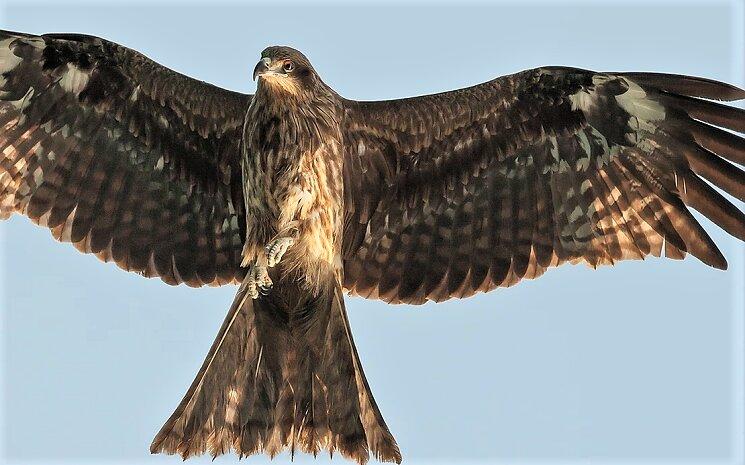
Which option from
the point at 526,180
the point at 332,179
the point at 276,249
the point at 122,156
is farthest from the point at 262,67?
the point at 526,180

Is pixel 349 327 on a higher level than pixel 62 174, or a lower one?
lower

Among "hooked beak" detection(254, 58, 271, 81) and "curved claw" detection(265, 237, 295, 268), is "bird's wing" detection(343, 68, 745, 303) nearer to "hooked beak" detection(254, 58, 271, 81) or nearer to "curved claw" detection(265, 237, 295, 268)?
"curved claw" detection(265, 237, 295, 268)

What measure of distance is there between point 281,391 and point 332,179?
1.74 meters

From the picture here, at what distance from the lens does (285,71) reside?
32.0 ft

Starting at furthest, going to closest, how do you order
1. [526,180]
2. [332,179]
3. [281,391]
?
1. [526,180]
2. [332,179]
3. [281,391]

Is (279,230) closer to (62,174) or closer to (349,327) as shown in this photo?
(349,327)

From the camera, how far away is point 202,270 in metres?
10.4

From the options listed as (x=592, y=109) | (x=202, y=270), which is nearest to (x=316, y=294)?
(x=202, y=270)

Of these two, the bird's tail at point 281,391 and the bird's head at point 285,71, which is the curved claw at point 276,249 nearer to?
the bird's tail at point 281,391

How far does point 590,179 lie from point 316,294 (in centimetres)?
249

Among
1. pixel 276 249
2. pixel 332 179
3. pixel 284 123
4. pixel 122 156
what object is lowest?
pixel 276 249

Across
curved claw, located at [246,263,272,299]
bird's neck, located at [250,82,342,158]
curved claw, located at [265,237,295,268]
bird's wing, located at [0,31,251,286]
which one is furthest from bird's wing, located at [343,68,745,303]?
bird's wing, located at [0,31,251,286]

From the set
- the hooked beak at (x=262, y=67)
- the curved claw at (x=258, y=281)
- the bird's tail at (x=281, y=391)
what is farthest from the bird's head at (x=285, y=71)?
the bird's tail at (x=281, y=391)

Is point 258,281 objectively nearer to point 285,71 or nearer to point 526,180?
point 285,71
